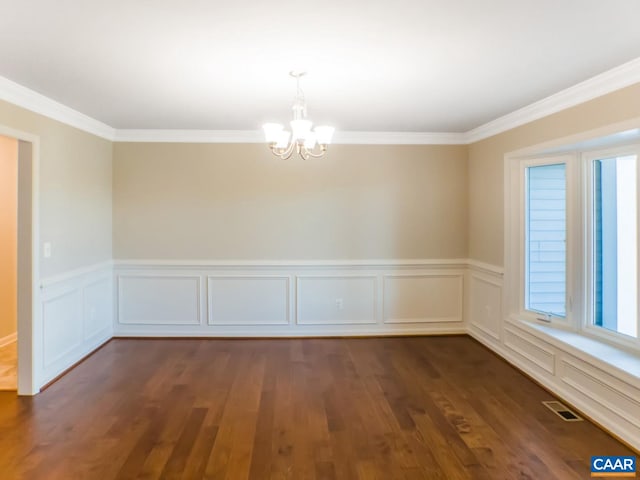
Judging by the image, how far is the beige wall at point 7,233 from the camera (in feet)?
15.3

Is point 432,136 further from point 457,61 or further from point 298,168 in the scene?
point 457,61

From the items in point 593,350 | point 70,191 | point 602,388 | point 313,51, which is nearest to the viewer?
point 313,51

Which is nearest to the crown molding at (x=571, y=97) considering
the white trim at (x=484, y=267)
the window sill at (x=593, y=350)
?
Answer: the white trim at (x=484, y=267)

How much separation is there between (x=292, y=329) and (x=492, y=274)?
7.88ft

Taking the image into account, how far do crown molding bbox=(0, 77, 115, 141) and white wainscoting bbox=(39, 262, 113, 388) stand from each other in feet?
4.79

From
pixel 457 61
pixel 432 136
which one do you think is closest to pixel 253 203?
pixel 432 136

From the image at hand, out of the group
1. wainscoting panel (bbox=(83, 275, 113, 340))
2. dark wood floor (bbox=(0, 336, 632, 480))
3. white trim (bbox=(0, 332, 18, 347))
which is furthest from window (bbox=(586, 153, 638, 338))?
white trim (bbox=(0, 332, 18, 347))

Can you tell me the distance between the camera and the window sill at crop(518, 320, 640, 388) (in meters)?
2.72

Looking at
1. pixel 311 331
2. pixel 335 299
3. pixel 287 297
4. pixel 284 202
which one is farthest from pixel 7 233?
pixel 335 299

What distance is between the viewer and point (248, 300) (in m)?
4.94

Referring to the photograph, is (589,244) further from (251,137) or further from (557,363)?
(251,137)

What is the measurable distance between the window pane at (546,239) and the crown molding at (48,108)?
14.6ft

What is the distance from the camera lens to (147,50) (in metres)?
2.43

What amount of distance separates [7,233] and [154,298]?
1.84m
